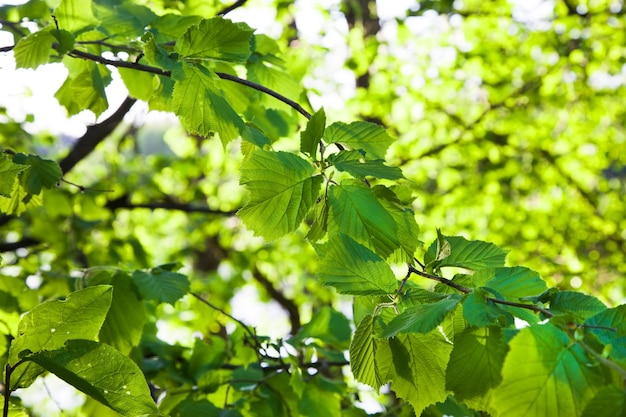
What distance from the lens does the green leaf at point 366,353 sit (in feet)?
2.16

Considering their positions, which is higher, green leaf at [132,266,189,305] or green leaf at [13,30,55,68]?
green leaf at [13,30,55,68]

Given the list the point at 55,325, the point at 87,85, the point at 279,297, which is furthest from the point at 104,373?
the point at 279,297

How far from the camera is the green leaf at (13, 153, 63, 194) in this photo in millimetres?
997

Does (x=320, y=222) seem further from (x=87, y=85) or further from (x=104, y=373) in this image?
(x=87, y=85)

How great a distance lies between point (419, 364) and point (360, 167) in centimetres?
23

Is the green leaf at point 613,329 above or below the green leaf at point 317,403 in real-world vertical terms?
above

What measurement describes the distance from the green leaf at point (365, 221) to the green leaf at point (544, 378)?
0.22m

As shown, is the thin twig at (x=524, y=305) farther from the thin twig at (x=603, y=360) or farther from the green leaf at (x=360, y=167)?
the green leaf at (x=360, y=167)

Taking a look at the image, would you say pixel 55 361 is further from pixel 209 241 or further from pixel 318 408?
pixel 209 241

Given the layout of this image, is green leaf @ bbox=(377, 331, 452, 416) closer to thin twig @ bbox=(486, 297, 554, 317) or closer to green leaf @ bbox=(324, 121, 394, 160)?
thin twig @ bbox=(486, 297, 554, 317)

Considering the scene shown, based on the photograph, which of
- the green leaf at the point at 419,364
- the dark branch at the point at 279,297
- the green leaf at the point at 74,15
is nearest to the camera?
the green leaf at the point at 419,364

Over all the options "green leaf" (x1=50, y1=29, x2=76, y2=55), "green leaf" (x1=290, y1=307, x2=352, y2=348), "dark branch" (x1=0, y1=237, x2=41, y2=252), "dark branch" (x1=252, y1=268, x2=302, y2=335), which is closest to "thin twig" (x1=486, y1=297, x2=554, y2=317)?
"green leaf" (x1=50, y1=29, x2=76, y2=55)

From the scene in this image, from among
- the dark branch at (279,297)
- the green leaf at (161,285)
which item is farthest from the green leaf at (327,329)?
the dark branch at (279,297)

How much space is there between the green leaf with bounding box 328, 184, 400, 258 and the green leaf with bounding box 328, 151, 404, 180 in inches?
1.2
